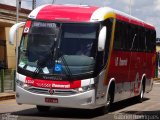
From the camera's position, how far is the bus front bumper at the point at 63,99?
14.5m

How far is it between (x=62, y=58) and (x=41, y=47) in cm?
73

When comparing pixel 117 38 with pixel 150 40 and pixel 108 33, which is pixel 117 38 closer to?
pixel 108 33

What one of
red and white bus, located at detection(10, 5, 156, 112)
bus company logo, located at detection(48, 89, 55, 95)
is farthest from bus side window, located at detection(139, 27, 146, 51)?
bus company logo, located at detection(48, 89, 55, 95)

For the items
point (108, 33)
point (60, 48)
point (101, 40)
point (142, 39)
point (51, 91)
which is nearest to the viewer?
point (101, 40)

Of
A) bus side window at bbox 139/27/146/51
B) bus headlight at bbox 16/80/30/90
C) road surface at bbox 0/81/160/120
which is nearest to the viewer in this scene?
bus headlight at bbox 16/80/30/90

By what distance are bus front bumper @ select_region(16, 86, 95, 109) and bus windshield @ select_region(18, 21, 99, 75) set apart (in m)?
0.63

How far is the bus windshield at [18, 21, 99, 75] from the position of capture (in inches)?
579

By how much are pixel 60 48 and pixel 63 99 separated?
4.75 feet

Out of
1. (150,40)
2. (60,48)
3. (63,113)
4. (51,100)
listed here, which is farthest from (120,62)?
(150,40)

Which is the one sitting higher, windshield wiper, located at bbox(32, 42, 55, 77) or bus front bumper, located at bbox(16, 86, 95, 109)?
windshield wiper, located at bbox(32, 42, 55, 77)

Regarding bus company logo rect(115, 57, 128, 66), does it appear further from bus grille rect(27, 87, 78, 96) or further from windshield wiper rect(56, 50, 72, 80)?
bus grille rect(27, 87, 78, 96)

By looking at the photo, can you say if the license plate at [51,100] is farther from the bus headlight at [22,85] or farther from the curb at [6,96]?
the curb at [6,96]

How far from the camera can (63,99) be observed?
47.6 ft

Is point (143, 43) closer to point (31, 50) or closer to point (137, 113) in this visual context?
point (137, 113)
